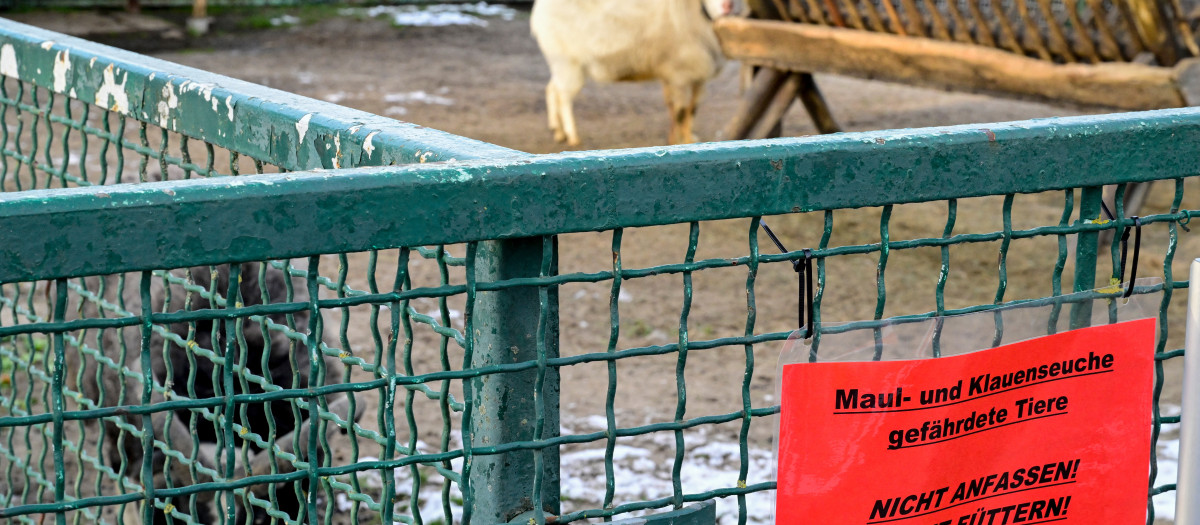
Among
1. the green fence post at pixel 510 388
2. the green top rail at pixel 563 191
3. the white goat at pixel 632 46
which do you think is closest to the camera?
the green top rail at pixel 563 191

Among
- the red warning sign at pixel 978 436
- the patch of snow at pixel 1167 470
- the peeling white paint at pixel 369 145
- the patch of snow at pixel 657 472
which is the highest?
the peeling white paint at pixel 369 145

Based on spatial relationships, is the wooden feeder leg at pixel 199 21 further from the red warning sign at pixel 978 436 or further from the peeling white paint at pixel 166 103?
the red warning sign at pixel 978 436

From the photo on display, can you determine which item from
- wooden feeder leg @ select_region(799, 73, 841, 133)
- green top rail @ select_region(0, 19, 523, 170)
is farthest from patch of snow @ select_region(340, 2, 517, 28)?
green top rail @ select_region(0, 19, 523, 170)

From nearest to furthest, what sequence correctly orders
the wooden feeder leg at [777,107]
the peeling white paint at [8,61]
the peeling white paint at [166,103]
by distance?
the peeling white paint at [166,103]
the peeling white paint at [8,61]
the wooden feeder leg at [777,107]

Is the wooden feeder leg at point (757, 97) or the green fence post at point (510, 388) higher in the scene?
the green fence post at point (510, 388)

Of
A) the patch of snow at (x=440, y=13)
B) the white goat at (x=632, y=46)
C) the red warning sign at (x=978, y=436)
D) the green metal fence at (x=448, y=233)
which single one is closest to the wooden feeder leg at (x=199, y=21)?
the patch of snow at (x=440, y=13)

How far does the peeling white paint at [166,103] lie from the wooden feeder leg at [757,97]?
5146mm

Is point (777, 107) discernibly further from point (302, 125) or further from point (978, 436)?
point (978, 436)

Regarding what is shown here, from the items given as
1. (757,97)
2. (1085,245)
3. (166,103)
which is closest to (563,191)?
(1085,245)

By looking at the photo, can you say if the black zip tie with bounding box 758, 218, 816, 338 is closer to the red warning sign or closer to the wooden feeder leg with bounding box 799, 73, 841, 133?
the red warning sign

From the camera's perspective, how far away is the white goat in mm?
6637

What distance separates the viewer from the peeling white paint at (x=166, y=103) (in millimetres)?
1489

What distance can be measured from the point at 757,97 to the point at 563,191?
570cm

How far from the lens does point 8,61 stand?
1852 mm
